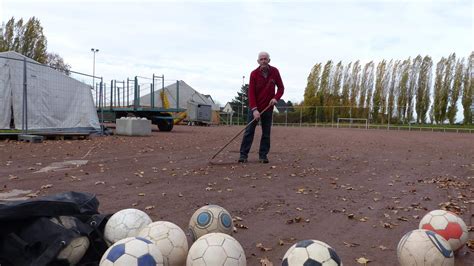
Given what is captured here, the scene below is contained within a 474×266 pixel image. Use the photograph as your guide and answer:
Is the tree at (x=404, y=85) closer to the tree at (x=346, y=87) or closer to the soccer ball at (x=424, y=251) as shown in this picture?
the tree at (x=346, y=87)

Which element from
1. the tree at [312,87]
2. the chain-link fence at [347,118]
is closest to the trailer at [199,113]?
the chain-link fence at [347,118]

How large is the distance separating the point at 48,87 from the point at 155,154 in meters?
7.16

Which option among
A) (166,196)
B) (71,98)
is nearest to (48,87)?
(71,98)

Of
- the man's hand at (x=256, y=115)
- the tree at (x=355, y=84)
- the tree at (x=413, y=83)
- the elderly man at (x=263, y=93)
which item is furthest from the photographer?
the tree at (x=355, y=84)

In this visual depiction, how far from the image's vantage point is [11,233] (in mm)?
2721

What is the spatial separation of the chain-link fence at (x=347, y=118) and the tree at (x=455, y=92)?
206cm

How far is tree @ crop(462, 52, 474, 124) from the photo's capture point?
41.5 m

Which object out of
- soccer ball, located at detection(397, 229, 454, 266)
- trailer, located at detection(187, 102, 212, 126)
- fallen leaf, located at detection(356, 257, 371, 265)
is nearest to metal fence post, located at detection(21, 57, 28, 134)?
fallen leaf, located at detection(356, 257, 371, 265)

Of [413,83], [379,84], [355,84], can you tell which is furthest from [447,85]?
[355,84]

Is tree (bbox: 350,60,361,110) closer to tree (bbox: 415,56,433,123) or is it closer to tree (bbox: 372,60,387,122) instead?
tree (bbox: 372,60,387,122)

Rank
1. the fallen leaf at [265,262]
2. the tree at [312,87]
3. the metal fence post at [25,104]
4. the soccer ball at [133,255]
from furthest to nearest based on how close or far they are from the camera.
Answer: the tree at [312,87]
the metal fence post at [25,104]
the fallen leaf at [265,262]
the soccer ball at [133,255]

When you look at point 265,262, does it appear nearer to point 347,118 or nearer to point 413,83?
point 347,118

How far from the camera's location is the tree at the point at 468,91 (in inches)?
1633

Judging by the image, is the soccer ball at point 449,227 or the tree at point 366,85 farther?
the tree at point 366,85
